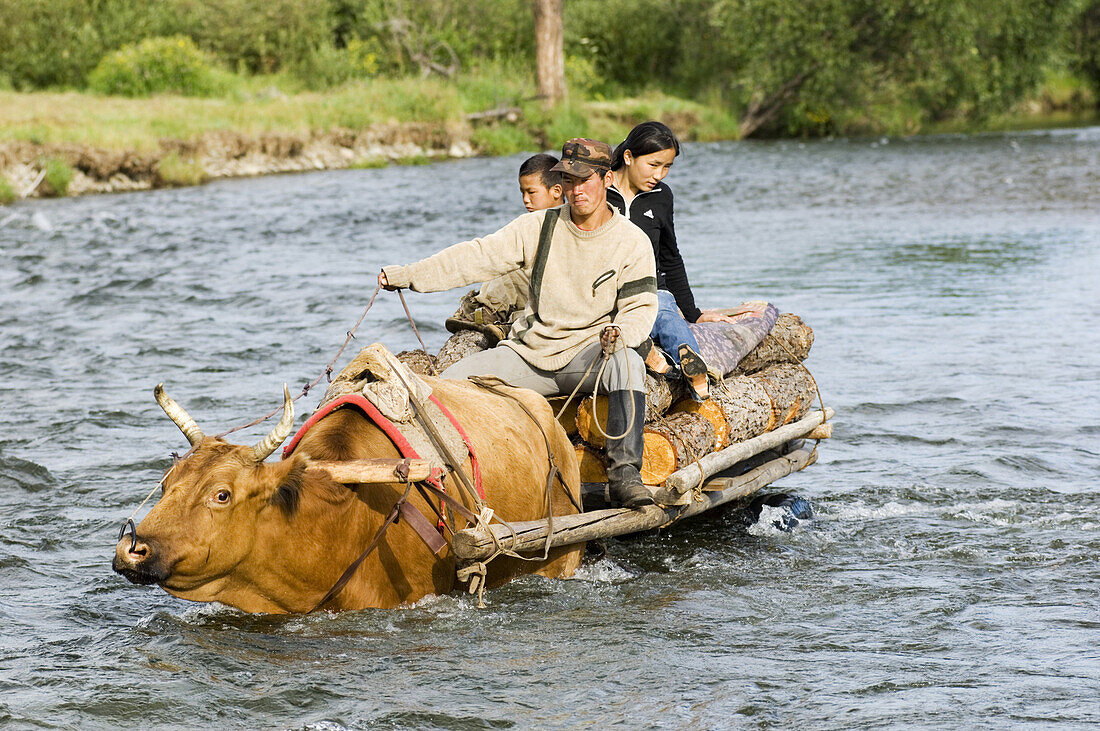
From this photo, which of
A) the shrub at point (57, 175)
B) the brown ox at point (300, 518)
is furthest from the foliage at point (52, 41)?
the brown ox at point (300, 518)

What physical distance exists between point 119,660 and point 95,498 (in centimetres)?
300

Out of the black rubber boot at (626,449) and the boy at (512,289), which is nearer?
the black rubber boot at (626,449)

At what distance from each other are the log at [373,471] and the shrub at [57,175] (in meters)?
24.7

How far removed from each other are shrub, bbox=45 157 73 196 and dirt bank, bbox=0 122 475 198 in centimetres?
10

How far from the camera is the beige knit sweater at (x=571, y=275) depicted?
20.0 feet

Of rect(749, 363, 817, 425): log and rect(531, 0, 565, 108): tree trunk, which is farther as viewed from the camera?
rect(531, 0, 565, 108): tree trunk

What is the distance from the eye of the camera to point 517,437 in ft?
19.1

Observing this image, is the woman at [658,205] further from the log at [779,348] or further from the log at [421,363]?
the log at [421,363]

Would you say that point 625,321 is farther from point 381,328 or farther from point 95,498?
point 381,328

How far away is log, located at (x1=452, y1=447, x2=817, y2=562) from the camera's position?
17.0 ft

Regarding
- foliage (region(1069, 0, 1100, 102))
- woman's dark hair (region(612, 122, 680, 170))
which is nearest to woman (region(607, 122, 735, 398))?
woman's dark hair (region(612, 122, 680, 170))

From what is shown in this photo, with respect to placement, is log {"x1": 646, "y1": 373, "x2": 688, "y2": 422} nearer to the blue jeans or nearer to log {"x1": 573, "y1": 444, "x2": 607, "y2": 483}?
the blue jeans

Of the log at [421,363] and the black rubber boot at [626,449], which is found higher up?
the log at [421,363]

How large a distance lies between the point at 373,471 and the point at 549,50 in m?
38.1
